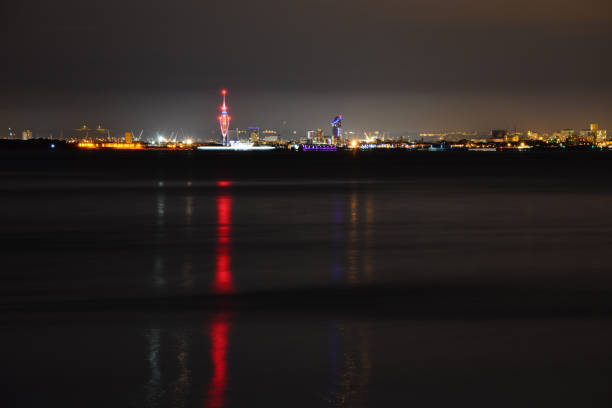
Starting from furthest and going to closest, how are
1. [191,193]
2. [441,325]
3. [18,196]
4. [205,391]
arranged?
[191,193]
[18,196]
[441,325]
[205,391]

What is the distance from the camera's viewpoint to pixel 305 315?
11.5 m

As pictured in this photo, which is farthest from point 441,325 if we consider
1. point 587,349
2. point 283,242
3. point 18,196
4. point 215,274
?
point 18,196

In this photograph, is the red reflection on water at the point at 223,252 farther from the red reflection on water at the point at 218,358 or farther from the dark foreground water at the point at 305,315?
the red reflection on water at the point at 218,358

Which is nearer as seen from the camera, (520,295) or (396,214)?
(520,295)

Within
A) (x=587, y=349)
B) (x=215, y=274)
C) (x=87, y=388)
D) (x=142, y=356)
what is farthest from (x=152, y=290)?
(x=587, y=349)

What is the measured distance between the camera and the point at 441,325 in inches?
424

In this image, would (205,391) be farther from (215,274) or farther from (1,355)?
(215,274)

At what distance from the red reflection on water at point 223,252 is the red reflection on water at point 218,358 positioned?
2684mm

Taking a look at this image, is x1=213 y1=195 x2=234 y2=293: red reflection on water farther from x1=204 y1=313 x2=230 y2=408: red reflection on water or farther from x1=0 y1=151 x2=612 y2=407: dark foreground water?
x1=204 y1=313 x2=230 y2=408: red reflection on water

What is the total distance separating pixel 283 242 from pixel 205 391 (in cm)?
1327

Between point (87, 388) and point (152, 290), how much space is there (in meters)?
→ 5.81

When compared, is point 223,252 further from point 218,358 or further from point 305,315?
point 218,358

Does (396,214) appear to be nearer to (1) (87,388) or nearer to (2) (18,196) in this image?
(2) (18,196)

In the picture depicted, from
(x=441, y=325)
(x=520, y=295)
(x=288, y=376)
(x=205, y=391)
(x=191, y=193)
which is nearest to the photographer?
(x=205, y=391)
